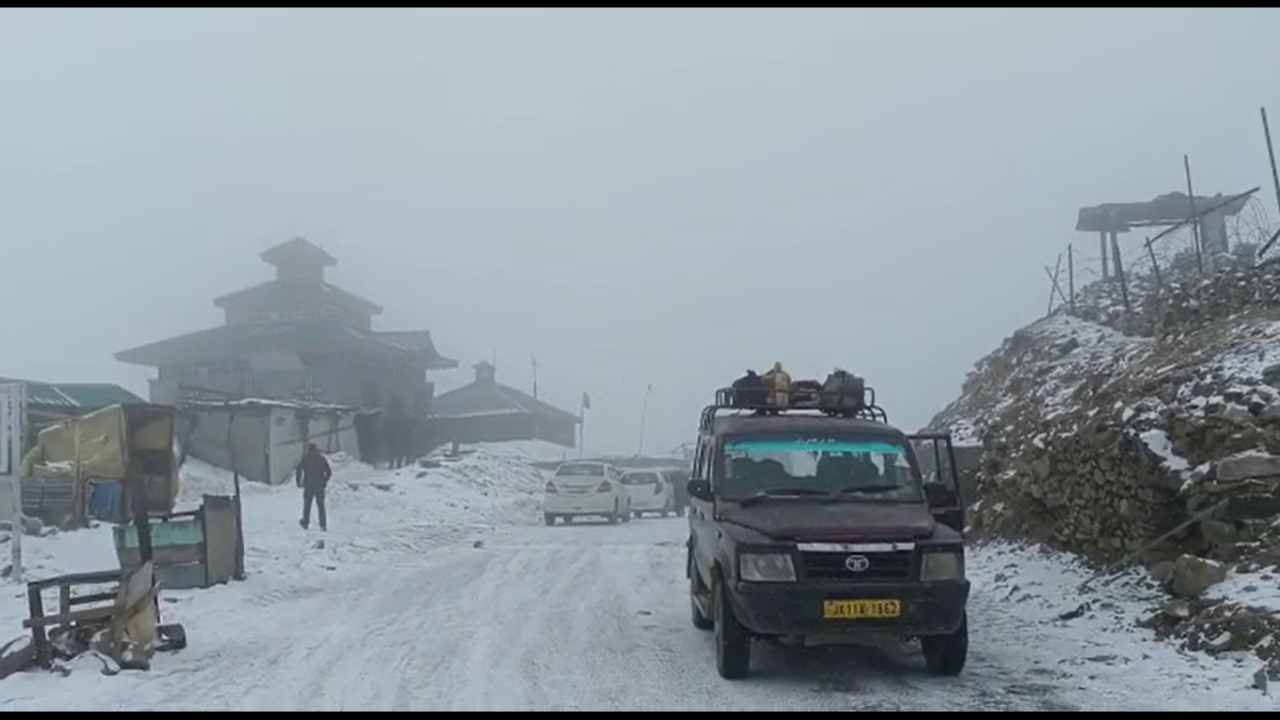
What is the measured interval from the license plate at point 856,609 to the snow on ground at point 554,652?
1.83 feet

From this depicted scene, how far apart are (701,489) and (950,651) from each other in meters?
2.61

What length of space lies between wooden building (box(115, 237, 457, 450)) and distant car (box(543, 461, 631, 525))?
17.4 metres

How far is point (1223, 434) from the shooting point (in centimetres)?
1155

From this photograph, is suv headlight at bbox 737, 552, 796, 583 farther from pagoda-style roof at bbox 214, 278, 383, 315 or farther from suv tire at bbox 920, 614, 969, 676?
pagoda-style roof at bbox 214, 278, 383, 315

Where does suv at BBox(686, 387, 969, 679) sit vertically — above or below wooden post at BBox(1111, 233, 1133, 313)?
below

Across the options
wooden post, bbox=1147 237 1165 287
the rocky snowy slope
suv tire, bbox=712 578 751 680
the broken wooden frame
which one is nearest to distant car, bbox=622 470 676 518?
the rocky snowy slope

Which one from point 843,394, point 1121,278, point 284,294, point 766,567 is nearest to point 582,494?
point 1121,278

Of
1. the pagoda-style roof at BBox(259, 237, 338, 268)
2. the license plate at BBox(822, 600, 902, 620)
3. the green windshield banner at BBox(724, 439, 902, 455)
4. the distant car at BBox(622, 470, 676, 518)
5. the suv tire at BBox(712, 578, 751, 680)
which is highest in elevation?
the pagoda-style roof at BBox(259, 237, 338, 268)

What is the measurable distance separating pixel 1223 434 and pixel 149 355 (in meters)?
48.1

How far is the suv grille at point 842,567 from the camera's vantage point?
929cm

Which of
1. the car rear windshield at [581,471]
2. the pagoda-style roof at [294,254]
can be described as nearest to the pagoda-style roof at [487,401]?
the pagoda-style roof at [294,254]

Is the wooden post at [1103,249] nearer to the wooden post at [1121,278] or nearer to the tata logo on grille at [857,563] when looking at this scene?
the wooden post at [1121,278]

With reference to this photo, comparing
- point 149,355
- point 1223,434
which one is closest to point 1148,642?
point 1223,434

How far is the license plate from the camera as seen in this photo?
30.1ft
